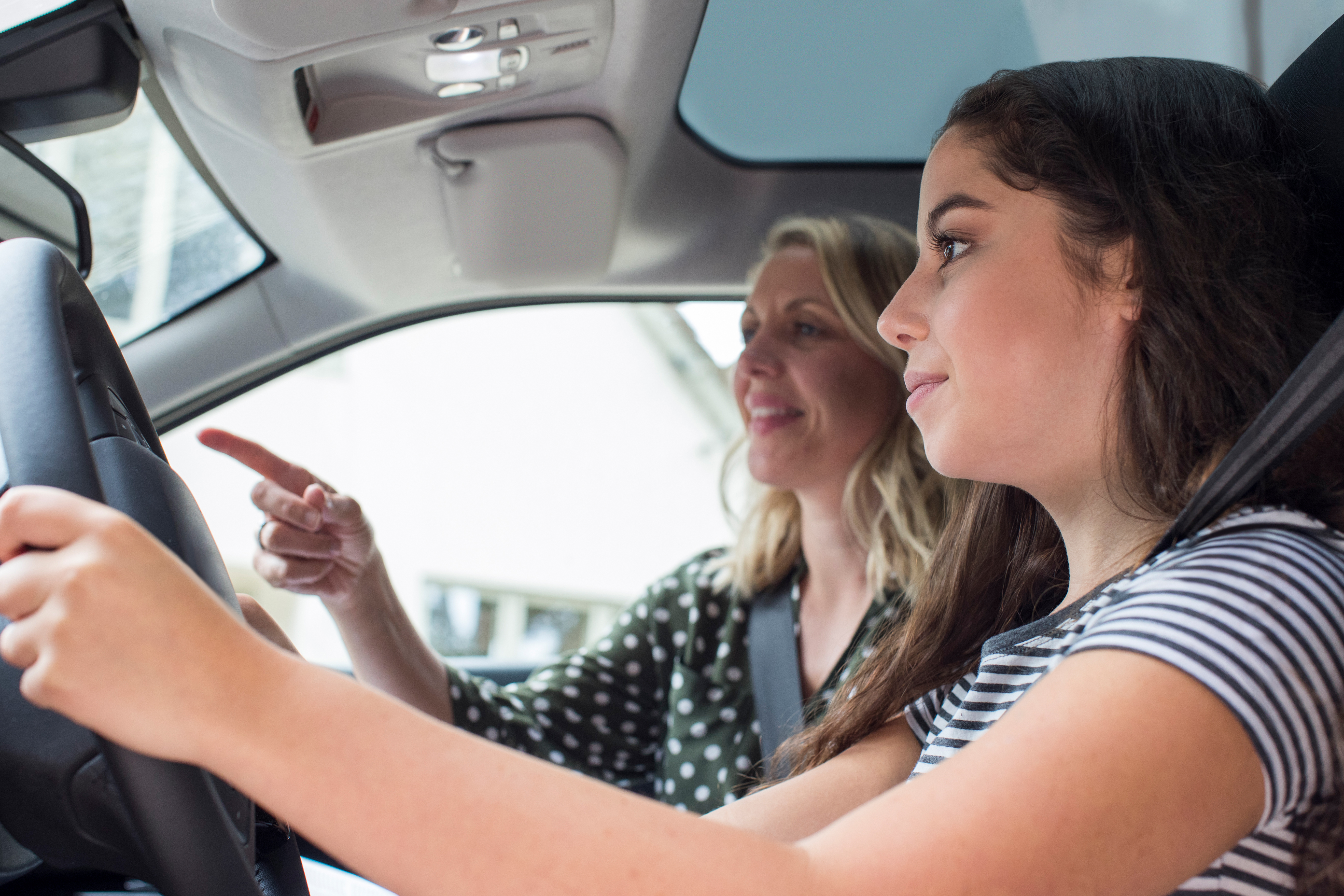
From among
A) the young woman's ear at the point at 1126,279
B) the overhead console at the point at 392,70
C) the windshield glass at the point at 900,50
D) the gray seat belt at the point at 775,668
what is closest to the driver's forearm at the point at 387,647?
the gray seat belt at the point at 775,668

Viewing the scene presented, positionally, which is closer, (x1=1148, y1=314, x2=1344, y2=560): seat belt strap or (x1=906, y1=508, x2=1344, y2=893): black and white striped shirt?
(x1=906, y1=508, x2=1344, y2=893): black and white striped shirt

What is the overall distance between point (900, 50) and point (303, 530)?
1.19 metres

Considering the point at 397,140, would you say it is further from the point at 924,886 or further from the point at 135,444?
the point at 924,886

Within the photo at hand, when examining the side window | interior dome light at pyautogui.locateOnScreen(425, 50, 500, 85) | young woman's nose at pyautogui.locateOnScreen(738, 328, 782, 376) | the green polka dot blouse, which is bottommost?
the side window

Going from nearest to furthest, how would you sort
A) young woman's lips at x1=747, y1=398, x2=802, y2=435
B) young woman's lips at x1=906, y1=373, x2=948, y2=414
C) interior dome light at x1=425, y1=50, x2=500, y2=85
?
young woman's lips at x1=906, y1=373, x2=948, y2=414 → interior dome light at x1=425, y1=50, x2=500, y2=85 → young woman's lips at x1=747, y1=398, x2=802, y2=435

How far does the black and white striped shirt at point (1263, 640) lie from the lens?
624 millimetres

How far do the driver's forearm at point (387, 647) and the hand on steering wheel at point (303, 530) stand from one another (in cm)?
3

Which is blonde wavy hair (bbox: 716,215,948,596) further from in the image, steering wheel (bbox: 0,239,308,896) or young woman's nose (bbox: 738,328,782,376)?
steering wheel (bbox: 0,239,308,896)

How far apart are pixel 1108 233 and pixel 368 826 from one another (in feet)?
2.70

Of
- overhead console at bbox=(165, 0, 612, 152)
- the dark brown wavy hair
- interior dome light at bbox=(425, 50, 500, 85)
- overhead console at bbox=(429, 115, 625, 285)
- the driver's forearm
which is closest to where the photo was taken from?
the dark brown wavy hair

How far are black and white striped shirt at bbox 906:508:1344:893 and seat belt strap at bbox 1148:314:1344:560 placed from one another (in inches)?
0.7

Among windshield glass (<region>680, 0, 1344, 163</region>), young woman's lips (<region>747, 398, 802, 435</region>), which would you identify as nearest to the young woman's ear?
windshield glass (<region>680, 0, 1344, 163</region>)

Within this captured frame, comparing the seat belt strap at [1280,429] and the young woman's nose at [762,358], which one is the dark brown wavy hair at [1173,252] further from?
the young woman's nose at [762,358]

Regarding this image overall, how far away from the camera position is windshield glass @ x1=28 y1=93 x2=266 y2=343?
136cm
